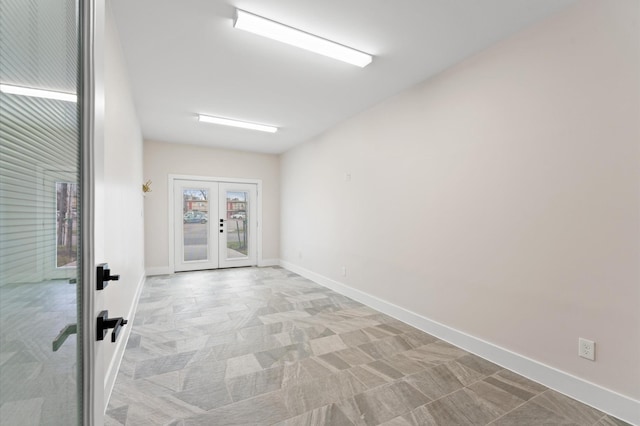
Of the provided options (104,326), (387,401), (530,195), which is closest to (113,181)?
(104,326)

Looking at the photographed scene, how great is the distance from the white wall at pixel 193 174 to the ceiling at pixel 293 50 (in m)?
1.78

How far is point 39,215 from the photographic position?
0.61m

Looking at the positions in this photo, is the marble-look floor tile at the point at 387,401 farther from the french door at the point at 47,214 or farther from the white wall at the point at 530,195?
the french door at the point at 47,214

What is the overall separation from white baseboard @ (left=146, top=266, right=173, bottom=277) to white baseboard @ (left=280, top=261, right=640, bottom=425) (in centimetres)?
450

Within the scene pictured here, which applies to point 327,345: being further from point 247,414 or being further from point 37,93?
point 37,93

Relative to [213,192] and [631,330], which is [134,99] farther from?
[631,330]

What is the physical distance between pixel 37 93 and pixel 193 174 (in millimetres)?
6032

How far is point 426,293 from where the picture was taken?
318 cm

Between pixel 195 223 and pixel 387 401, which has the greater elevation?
pixel 195 223

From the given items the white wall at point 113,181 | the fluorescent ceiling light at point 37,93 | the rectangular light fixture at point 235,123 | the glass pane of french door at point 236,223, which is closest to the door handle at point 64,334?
the fluorescent ceiling light at point 37,93

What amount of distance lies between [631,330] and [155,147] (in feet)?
22.9

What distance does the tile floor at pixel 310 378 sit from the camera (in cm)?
185

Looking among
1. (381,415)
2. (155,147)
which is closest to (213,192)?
(155,147)

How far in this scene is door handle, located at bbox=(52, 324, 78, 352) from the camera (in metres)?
0.68
